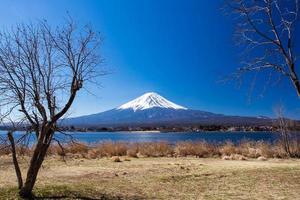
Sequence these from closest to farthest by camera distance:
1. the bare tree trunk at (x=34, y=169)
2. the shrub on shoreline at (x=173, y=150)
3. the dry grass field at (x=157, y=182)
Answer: the bare tree trunk at (x=34, y=169) → the dry grass field at (x=157, y=182) → the shrub on shoreline at (x=173, y=150)

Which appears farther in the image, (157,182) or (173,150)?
(173,150)

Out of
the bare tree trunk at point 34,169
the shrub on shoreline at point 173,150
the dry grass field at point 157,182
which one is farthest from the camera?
the shrub on shoreline at point 173,150

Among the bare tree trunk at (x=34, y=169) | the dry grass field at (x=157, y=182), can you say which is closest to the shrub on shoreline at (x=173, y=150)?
the dry grass field at (x=157, y=182)

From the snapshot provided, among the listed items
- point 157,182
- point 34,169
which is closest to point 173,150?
point 157,182

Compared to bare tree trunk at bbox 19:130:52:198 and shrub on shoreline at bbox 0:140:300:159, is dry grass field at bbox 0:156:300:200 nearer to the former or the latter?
bare tree trunk at bbox 19:130:52:198

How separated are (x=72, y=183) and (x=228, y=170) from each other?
6.51 meters

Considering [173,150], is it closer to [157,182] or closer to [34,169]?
[157,182]

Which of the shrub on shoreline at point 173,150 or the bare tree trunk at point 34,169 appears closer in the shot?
the bare tree trunk at point 34,169

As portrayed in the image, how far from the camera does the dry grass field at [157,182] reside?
41.3ft

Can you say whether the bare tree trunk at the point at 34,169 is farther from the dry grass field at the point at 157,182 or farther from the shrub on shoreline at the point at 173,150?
the shrub on shoreline at the point at 173,150

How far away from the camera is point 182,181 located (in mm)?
15305

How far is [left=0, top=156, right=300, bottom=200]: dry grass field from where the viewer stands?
12594mm

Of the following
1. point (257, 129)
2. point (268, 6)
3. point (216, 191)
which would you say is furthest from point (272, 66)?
point (257, 129)

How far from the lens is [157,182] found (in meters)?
15.1
